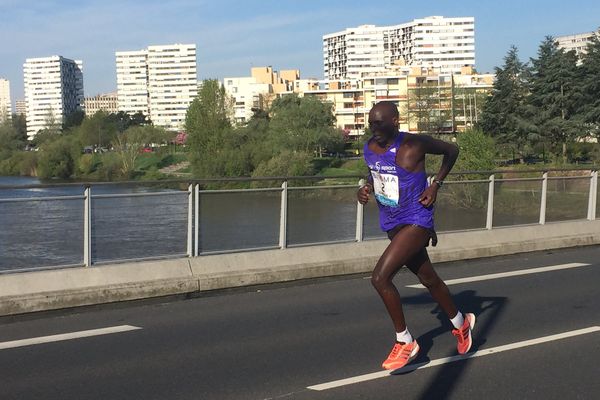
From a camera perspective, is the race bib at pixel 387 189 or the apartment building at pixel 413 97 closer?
the race bib at pixel 387 189

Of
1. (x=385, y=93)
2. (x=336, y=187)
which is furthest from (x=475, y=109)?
(x=336, y=187)

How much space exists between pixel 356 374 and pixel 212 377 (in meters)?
1.12

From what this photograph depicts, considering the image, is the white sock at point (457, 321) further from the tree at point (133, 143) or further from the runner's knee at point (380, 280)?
the tree at point (133, 143)

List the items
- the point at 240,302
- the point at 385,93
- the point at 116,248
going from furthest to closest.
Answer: the point at 385,93 < the point at 116,248 < the point at 240,302

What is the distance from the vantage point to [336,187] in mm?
13516

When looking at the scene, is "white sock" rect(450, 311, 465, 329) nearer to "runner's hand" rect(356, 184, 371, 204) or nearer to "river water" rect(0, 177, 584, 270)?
"runner's hand" rect(356, 184, 371, 204)

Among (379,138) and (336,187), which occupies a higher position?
(379,138)

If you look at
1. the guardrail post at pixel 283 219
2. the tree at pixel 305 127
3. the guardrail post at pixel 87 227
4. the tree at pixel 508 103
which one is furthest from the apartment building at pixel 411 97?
the guardrail post at pixel 87 227

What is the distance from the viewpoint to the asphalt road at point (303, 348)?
5.89 m

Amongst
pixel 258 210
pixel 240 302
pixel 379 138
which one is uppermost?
pixel 379 138

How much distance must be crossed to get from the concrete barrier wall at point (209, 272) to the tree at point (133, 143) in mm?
93530

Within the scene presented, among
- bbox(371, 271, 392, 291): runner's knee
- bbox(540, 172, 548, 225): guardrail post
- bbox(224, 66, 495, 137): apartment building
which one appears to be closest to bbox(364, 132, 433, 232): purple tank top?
bbox(371, 271, 392, 291): runner's knee

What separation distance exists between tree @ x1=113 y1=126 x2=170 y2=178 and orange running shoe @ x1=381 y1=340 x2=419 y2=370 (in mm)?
100678

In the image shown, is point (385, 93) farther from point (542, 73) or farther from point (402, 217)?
point (402, 217)
